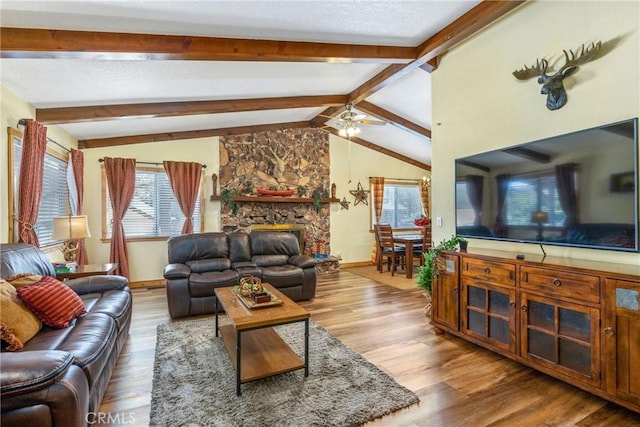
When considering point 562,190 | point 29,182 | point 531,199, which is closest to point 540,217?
point 531,199

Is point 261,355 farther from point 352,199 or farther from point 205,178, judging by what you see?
point 352,199

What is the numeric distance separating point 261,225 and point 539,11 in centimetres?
517

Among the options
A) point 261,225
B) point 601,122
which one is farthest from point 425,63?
point 261,225

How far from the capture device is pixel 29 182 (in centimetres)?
323

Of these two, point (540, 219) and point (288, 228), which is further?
point (288, 228)

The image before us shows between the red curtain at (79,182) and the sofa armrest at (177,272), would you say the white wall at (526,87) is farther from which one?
the red curtain at (79,182)

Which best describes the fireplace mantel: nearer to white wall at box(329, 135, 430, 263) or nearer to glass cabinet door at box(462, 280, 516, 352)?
white wall at box(329, 135, 430, 263)

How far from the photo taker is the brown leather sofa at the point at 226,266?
3.90m

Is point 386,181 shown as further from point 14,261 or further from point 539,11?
point 14,261

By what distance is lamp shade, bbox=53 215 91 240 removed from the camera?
11.6 feet

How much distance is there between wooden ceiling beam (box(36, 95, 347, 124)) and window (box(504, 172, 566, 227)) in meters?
3.16

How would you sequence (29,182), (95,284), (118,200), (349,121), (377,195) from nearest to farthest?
(95,284), (29,182), (349,121), (118,200), (377,195)

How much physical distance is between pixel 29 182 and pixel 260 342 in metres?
2.95

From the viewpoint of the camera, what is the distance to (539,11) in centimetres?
274
